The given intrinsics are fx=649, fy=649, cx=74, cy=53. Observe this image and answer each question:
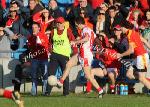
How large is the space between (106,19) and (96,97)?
11.4 ft

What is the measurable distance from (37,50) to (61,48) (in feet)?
3.03

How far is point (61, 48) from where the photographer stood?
58.2ft

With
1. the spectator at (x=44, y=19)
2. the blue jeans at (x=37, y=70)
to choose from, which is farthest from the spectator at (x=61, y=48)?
the spectator at (x=44, y=19)

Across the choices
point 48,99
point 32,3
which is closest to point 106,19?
point 32,3

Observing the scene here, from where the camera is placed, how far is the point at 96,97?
57.1ft

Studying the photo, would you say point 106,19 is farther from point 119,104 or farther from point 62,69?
point 119,104

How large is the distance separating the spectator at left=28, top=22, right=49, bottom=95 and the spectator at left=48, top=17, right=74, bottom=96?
0.56m

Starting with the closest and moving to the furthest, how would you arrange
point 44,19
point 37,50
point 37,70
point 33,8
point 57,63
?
point 57,63 → point 37,50 → point 37,70 → point 44,19 → point 33,8

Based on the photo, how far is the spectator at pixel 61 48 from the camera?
17.8 metres

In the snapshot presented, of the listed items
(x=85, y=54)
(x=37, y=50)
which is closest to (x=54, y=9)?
(x=37, y=50)

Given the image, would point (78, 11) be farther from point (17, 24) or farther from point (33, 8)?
point (17, 24)

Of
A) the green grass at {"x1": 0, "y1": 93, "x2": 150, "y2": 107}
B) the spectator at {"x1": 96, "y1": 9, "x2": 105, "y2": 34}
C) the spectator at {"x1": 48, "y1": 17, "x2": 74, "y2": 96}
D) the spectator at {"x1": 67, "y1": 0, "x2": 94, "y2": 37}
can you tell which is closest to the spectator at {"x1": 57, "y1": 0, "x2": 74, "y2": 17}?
the spectator at {"x1": 67, "y1": 0, "x2": 94, "y2": 37}

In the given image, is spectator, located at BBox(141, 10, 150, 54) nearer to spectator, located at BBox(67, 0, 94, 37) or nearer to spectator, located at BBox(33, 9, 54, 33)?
spectator, located at BBox(67, 0, 94, 37)

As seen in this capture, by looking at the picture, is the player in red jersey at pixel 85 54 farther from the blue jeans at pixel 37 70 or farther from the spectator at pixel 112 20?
the spectator at pixel 112 20
